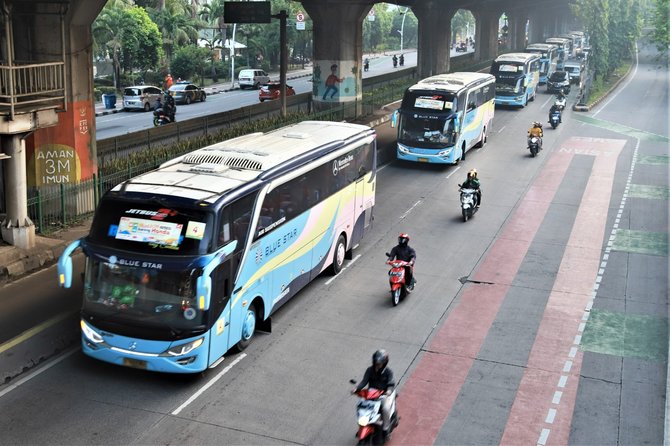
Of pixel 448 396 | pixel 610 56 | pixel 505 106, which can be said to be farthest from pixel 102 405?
pixel 610 56

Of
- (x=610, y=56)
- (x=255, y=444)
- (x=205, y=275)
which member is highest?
(x=610, y=56)

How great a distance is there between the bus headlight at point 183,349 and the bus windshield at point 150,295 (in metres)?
0.30

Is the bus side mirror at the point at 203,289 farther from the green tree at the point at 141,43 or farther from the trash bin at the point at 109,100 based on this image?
the green tree at the point at 141,43

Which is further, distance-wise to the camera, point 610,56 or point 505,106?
point 610,56

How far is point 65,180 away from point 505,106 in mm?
36993

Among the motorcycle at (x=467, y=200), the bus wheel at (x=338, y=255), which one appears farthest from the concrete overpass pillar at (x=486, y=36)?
the bus wheel at (x=338, y=255)

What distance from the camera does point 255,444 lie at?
41.7ft

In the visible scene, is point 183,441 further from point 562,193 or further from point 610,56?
point 610,56

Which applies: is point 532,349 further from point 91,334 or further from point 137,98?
point 137,98

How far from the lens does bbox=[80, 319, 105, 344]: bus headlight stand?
14406 mm

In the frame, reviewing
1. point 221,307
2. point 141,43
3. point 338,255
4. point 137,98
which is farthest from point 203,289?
point 141,43

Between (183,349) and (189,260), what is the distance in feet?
5.04

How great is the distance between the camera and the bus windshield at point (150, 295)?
45.7 feet

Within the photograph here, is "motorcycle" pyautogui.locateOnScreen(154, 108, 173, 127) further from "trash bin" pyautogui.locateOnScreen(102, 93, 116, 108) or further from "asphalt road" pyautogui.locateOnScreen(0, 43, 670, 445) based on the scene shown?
"asphalt road" pyautogui.locateOnScreen(0, 43, 670, 445)
